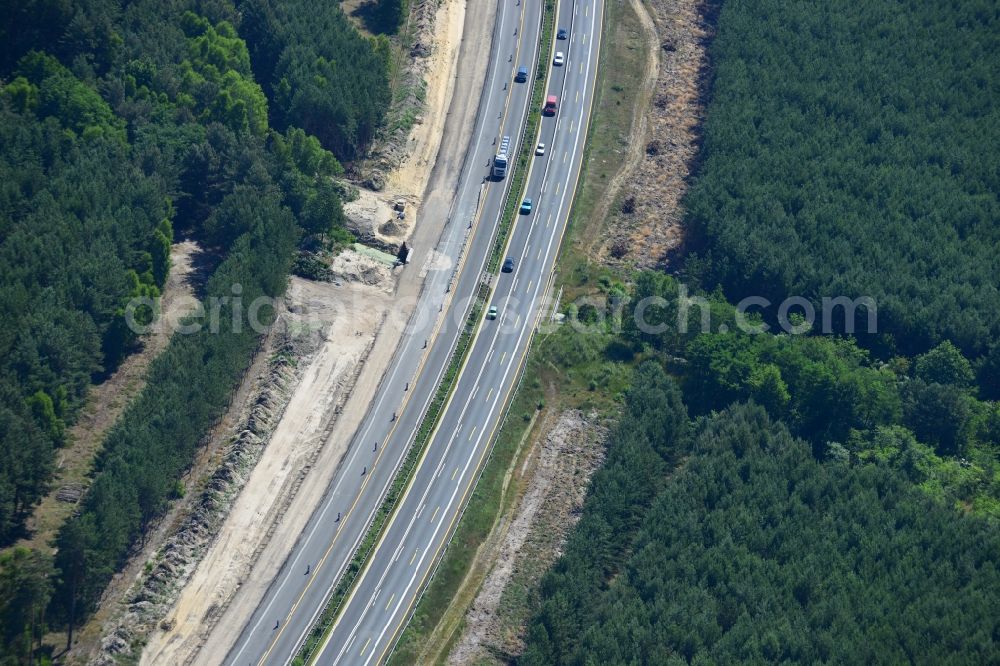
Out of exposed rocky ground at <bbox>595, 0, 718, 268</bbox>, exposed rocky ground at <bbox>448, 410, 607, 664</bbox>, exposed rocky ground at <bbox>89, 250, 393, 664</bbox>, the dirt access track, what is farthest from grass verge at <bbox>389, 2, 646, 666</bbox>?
exposed rocky ground at <bbox>89, 250, 393, 664</bbox>

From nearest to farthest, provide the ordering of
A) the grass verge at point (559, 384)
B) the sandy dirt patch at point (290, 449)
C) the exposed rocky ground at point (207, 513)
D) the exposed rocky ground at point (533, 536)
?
the exposed rocky ground at point (207, 513) < the sandy dirt patch at point (290, 449) < the exposed rocky ground at point (533, 536) < the grass verge at point (559, 384)

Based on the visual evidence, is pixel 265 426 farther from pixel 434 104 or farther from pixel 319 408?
pixel 434 104

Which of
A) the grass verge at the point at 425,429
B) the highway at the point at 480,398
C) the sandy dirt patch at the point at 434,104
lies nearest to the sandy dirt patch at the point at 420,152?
the sandy dirt patch at the point at 434,104

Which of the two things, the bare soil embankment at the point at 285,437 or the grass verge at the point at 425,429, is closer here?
the bare soil embankment at the point at 285,437

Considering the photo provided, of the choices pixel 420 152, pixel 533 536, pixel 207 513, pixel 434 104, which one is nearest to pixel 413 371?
pixel 533 536

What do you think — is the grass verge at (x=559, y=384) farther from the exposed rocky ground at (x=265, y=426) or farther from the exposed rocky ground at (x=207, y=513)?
the exposed rocky ground at (x=207, y=513)
